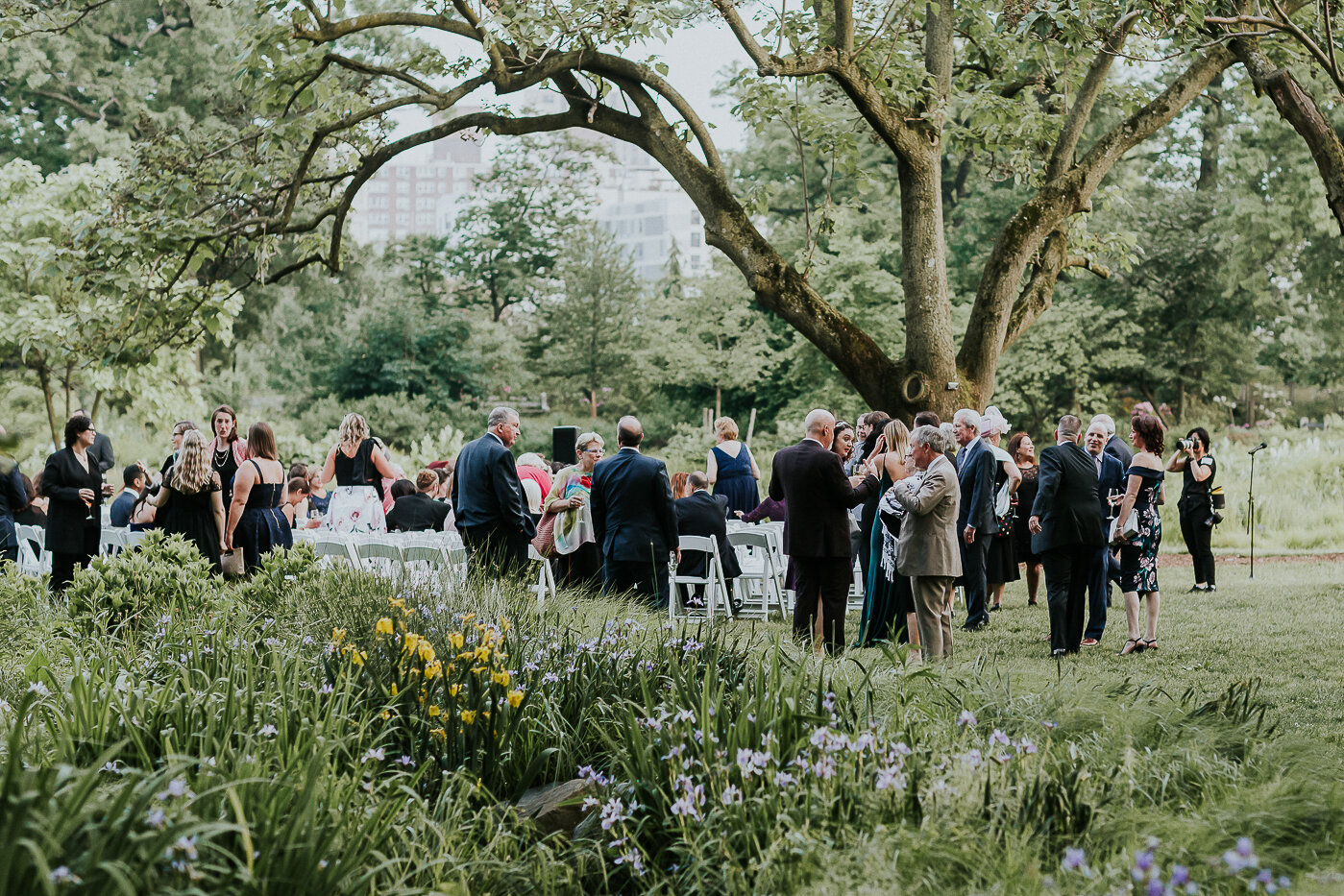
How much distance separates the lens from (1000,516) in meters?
10.7

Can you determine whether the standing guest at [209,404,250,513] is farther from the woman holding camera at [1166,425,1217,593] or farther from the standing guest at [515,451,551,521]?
the woman holding camera at [1166,425,1217,593]

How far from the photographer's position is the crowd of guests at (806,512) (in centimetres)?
834

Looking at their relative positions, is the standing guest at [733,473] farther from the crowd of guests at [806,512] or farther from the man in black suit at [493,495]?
the man in black suit at [493,495]

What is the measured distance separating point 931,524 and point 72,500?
7363 mm

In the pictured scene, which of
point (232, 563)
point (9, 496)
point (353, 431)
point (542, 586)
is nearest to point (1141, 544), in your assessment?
point (542, 586)

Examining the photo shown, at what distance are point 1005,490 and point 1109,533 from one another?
3.83 feet

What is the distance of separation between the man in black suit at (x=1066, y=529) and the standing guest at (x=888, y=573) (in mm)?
1088

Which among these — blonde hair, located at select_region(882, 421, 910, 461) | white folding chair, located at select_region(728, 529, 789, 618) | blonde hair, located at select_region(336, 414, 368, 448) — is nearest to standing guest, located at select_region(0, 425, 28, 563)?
blonde hair, located at select_region(336, 414, 368, 448)

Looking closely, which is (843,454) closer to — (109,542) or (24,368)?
(109,542)

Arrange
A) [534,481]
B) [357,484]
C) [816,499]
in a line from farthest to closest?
[357,484], [534,481], [816,499]

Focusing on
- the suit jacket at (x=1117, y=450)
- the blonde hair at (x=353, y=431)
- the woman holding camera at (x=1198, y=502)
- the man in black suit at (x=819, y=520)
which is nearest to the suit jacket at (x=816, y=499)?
the man in black suit at (x=819, y=520)

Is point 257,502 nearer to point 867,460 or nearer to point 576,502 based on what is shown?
point 576,502

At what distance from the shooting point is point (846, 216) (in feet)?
113

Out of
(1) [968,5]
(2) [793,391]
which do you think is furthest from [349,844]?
(2) [793,391]
